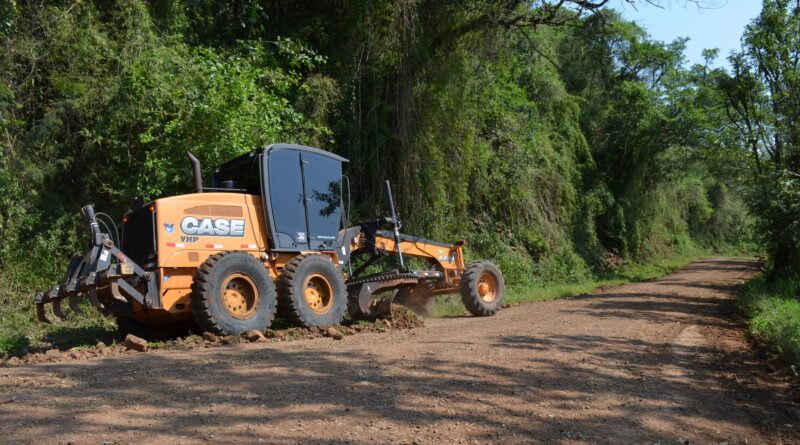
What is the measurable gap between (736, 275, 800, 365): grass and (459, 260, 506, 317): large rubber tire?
4230mm

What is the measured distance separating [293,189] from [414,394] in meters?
5.16

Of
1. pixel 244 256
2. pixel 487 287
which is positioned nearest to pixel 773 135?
pixel 487 287

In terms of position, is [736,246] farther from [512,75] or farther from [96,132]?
[96,132]

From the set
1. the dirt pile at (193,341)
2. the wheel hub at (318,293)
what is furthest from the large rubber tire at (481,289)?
the wheel hub at (318,293)

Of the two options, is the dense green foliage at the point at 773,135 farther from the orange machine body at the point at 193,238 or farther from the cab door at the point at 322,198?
the orange machine body at the point at 193,238

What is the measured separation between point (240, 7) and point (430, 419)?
44.1 ft

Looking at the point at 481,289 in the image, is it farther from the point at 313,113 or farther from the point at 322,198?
the point at 313,113

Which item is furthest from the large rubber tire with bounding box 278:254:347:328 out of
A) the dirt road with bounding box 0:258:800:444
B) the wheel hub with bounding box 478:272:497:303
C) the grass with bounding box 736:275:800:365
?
the grass with bounding box 736:275:800:365

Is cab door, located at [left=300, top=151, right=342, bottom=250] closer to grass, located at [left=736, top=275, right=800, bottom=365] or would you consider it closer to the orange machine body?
the orange machine body

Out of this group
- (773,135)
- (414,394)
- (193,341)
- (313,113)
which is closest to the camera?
(414,394)

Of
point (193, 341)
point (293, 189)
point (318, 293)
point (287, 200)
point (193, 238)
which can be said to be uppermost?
point (293, 189)

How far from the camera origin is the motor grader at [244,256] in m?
8.12

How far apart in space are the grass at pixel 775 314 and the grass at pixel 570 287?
438cm

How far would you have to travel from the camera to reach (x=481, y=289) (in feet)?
40.4
